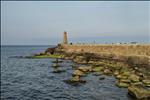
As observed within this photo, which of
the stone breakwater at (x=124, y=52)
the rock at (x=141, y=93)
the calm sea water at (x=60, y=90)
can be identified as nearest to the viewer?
the rock at (x=141, y=93)

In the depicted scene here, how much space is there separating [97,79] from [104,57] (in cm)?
2369

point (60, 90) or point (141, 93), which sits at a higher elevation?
point (141, 93)

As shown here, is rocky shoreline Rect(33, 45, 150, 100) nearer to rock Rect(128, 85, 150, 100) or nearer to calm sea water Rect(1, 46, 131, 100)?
rock Rect(128, 85, 150, 100)

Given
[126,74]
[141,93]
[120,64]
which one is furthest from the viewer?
[120,64]

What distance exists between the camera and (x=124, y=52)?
52719 millimetres

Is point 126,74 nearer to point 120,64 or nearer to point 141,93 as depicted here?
point 141,93

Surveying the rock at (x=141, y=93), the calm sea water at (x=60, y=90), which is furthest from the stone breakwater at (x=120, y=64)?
the calm sea water at (x=60, y=90)

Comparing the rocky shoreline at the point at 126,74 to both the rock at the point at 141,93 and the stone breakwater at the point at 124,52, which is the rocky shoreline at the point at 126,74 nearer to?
the rock at the point at 141,93

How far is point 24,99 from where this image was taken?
24250 millimetres

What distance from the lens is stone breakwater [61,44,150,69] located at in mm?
44003

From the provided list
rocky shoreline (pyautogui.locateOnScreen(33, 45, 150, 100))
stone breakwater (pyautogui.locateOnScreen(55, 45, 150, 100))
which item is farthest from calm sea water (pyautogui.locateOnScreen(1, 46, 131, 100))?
stone breakwater (pyautogui.locateOnScreen(55, 45, 150, 100))

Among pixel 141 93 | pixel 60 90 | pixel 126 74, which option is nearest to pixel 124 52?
pixel 126 74

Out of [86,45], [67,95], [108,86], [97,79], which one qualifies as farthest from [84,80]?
[86,45]

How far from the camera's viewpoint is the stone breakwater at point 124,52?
4400cm
